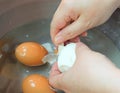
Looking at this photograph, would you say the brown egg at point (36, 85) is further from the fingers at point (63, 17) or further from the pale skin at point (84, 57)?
the fingers at point (63, 17)

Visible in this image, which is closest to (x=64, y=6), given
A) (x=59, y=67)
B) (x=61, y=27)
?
(x=61, y=27)

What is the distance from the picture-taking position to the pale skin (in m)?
0.61

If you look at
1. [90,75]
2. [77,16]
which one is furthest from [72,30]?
[90,75]

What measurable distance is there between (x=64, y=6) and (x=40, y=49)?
18 centimetres

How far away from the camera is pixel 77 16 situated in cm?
75

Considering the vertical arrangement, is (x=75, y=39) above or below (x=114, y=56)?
above

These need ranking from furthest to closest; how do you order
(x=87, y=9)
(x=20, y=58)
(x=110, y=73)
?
(x=20, y=58)
(x=87, y=9)
(x=110, y=73)

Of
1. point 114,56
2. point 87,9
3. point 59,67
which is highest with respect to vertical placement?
point 87,9

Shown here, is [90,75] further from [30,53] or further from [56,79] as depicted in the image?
[30,53]

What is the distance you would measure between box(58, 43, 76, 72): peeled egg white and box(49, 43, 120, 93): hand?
2 centimetres

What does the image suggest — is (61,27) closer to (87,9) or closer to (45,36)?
(87,9)

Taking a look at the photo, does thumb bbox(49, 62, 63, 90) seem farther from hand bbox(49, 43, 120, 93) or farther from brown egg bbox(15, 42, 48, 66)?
brown egg bbox(15, 42, 48, 66)

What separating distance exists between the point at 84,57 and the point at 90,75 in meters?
0.06

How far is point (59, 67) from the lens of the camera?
73 centimetres
